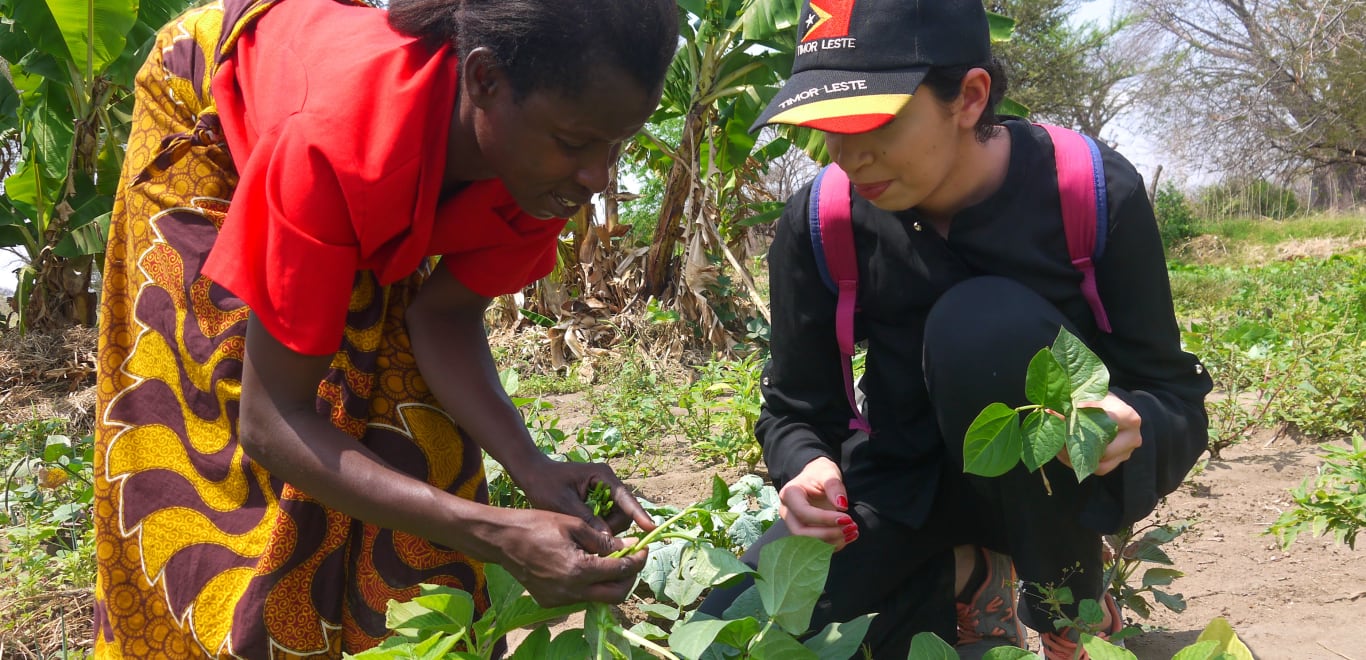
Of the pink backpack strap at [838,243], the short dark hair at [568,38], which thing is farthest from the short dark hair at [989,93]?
the short dark hair at [568,38]

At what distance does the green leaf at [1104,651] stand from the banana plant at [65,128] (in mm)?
4687

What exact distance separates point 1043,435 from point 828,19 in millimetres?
732

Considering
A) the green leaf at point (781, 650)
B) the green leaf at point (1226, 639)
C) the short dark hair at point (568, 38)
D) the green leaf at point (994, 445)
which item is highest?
the short dark hair at point (568, 38)

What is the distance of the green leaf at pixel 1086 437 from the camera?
3.97 ft

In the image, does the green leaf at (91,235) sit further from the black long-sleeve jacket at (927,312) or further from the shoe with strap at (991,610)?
the shoe with strap at (991,610)

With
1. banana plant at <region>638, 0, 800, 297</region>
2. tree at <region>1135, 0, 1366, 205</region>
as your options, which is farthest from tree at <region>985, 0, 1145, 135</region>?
banana plant at <region>638, 0, 800, 297</region>

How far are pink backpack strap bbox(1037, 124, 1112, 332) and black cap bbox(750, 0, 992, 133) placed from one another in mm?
219

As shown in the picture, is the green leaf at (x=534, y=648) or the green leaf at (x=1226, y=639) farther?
the green leaf at (x=1226, y=639)

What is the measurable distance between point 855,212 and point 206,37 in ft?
3.49

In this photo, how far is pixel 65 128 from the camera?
16.9 feet

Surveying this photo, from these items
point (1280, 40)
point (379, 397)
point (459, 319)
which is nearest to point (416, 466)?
point (379, 397)

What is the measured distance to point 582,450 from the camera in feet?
8.79

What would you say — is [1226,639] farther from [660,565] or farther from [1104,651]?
[660,565]

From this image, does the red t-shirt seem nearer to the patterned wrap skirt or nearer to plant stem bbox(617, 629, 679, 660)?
the patterned wrap skirt
